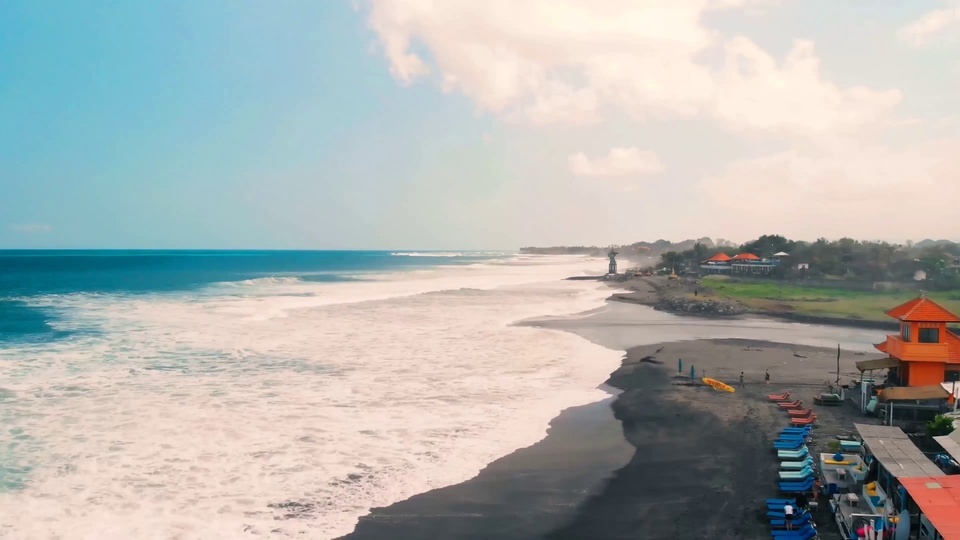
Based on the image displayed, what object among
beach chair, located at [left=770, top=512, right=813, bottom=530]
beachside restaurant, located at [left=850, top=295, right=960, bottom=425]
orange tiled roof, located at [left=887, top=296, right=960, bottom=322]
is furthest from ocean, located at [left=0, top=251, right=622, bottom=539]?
orange tiled roof, located at [left=887, top=296, right=960, bottom=322]

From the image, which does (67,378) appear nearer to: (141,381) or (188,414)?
(141,381)

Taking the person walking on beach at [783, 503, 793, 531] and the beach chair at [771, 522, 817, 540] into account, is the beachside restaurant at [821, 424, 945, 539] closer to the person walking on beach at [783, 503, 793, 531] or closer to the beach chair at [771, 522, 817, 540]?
the beach chair at [771, 522, 817, 540]

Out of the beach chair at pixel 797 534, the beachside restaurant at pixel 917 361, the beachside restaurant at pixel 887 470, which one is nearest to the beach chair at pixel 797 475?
the beachside restaurant at pixel 887 470

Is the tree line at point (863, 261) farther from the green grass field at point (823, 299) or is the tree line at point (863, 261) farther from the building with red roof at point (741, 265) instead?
the green grass field at point (823, 299)

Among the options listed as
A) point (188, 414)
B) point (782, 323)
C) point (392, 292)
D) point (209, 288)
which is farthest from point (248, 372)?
point (209, 288)

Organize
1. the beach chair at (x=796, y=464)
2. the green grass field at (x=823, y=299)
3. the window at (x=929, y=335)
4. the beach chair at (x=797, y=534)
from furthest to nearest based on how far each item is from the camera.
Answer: the green grass field at (x=823, y=299) < the window at (x=929, y=335) < the beach chair at (x=796, y=464) < the beach chair at (x=797, y=534)

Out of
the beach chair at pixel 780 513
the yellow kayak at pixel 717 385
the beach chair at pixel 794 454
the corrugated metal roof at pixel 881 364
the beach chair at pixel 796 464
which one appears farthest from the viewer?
the yellow kayak at pixel 717 385
